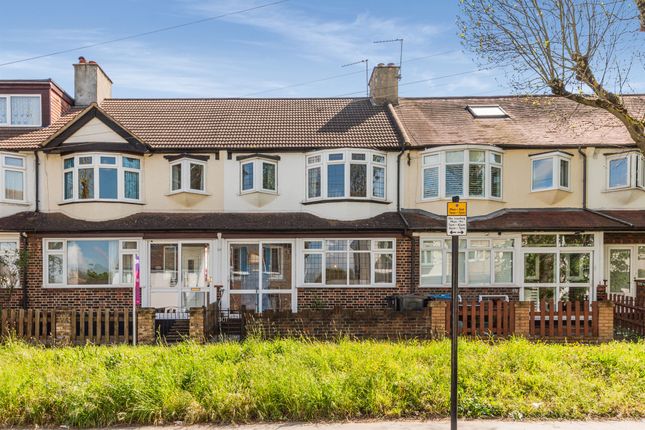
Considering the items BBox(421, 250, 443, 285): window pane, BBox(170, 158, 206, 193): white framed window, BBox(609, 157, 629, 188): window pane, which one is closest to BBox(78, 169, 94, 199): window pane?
BBox(170, 158, 206, 193): white framed window

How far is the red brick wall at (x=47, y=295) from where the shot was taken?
1352 cm

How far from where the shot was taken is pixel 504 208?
14445 millimetres

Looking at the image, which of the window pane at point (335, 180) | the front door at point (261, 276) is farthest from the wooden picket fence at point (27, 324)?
the window pane at point (335, 180)

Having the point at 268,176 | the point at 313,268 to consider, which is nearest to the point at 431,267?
the point at 313,268

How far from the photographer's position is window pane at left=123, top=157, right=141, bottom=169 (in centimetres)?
1436

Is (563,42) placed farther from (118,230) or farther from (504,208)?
(118,230)

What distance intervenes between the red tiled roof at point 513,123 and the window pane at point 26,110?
46.4ft

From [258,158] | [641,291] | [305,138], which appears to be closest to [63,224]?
[258,158]

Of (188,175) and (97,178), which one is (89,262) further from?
(188,175)

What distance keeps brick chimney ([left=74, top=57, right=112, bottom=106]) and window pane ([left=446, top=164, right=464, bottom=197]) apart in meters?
14.5

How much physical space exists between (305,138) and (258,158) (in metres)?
1.93

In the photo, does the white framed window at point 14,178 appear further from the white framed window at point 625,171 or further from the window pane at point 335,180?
the white framed window at point 625,171

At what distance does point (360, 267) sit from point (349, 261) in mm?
433

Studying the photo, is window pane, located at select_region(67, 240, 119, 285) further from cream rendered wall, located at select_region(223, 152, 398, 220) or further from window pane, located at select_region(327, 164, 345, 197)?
window pane, located at select_region(327, 164, 345, 197)
